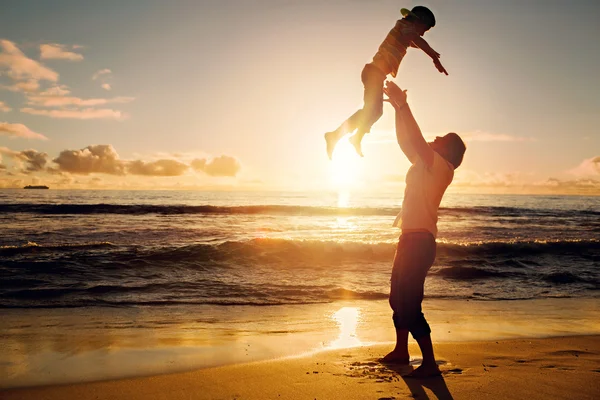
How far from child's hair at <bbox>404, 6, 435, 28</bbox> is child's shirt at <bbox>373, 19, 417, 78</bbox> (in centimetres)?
4

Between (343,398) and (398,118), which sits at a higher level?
(398,118)

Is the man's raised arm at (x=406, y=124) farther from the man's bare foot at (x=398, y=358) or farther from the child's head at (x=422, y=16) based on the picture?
the man's bare foot at (x=398, y=358)

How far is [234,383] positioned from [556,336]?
4000 mm

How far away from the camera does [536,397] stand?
3.63m

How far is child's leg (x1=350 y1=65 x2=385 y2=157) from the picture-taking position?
3523mm

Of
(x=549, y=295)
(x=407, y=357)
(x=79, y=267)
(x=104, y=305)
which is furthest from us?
(x=79, y=267)

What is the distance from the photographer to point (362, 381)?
4016mm

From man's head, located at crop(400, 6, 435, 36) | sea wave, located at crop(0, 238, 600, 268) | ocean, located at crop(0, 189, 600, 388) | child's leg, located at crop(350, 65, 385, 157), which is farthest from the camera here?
sea wave, located at crop(0, 238, 600, 268)

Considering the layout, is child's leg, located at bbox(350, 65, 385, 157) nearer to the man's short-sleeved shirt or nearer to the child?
the child

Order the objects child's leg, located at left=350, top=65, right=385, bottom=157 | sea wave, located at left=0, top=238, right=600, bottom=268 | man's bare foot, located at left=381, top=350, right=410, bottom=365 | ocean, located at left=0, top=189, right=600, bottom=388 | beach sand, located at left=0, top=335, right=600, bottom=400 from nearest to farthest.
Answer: child's leg, located at left=350, top=65, right=385, bottom=157, beach sand, located at left=0, top=335, right=600, bottom=400, man's bare foot, located at left=381, top=350, right=410, bottom=365, ocean, located at left=0, top=189, right=600, bottom=388, sea wave, located at left=0, top=238, right=600, bottom=268

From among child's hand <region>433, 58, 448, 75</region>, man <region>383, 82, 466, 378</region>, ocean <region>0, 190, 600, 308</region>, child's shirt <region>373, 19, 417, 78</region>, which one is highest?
child's shirt <region>373, 19, 417, 78</region>

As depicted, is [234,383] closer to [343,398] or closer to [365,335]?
[343,398]

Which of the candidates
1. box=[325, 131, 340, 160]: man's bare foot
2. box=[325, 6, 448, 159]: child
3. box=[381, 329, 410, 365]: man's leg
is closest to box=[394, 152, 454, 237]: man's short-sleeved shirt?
box=[325, 6, 448, 159]: child

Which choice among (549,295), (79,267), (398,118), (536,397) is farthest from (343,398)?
(79,267)
